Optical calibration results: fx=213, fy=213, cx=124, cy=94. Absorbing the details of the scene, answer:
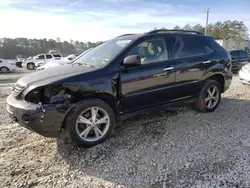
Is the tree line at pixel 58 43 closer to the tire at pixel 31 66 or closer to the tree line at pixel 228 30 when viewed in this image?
the tree line at pixel 228 30

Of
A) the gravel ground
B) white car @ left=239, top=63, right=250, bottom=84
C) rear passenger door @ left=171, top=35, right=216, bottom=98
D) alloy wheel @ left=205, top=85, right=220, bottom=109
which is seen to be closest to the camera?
the gravel ground

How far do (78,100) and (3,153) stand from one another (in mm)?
1424

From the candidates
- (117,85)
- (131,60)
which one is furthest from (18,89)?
(131,60)

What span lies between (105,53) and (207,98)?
2565 mm

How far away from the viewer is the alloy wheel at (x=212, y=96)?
4.86 m

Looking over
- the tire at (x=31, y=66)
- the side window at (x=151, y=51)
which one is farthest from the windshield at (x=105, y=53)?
the tire at (x=31, y=66)

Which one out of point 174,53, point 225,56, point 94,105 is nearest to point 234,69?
point 225,56

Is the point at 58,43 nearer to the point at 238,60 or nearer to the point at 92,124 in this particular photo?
the point at 238,60

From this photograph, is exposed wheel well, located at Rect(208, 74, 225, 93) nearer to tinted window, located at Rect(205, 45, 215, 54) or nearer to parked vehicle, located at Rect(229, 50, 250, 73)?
tinted window, located at Rect(205, 45, 215, 54)

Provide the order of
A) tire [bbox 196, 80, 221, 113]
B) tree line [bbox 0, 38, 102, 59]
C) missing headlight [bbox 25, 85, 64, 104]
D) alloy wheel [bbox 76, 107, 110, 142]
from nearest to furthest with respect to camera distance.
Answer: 1. missing headlight [bbox 25, 85, 64, 104]
2. alloy wheel [bbox 76, 107, 110, 142]
3. tire [bbox 196, 80, 221, 113]
4. tree line [bbox 0, 38, 102, 59]

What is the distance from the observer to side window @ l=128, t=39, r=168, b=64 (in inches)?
150

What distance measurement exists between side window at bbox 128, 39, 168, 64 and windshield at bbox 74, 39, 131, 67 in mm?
235

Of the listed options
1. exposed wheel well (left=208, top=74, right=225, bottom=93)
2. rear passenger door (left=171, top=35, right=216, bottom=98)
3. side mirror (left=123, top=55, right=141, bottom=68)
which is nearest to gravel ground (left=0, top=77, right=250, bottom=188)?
rear passenger door (left=171, top=35, right=216, bottom=98)

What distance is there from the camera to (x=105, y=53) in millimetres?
3945
